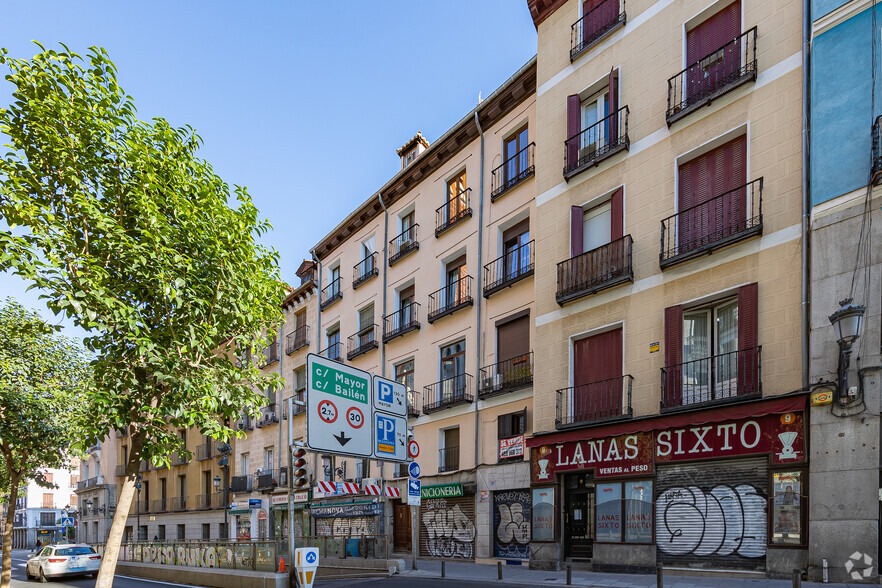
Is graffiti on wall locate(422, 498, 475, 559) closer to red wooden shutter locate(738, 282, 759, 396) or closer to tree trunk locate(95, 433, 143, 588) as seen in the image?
red wooden shutter locate(738, 282, 759, 396)

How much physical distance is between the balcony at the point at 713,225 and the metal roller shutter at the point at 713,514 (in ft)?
14.6

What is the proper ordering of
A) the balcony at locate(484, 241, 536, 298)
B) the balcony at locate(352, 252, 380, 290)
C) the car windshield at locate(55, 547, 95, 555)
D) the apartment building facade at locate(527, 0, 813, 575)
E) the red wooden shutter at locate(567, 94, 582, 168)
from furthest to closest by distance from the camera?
the balcony at locate(352, 252, 380, 290), the car windshield at locate(55, 547, 95, 555), the balcony at locate(484, 241, 536, 298), the red wooden shutter at locate(567, 94, 582, 168), the apartment building facade at locate(527, 0, 813, 575)

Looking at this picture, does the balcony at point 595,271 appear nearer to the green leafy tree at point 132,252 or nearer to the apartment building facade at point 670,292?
the apartment building facade at point 670,292

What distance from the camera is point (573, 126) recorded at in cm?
1841

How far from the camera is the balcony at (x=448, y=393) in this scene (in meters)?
22.2

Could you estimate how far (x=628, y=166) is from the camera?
16844 mm

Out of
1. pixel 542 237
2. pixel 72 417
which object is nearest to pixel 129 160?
pixel 72 417

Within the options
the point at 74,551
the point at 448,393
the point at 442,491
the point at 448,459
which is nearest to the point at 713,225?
the point at 448,393

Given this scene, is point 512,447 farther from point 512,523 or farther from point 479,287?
point 479,287

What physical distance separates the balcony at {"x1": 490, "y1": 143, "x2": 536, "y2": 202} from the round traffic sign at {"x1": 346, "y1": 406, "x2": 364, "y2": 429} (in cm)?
1046

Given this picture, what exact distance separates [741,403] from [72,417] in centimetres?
1642

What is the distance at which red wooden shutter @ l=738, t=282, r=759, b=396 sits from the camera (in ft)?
43.9

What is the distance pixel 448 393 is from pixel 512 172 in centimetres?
779

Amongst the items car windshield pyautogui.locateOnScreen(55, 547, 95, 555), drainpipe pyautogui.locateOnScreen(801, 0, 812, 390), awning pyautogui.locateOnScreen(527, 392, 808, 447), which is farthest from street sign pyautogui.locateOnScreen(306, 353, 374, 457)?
car windshield pyautogui.locateOnScreen(55, 547, 95, 555)
